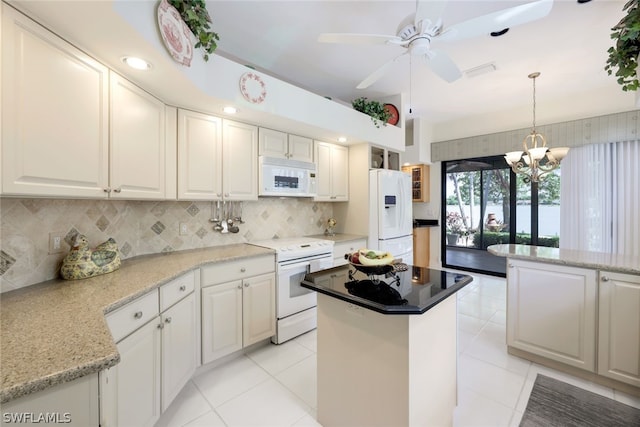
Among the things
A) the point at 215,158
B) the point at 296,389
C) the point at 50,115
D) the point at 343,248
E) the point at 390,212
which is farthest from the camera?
the point at 390,212

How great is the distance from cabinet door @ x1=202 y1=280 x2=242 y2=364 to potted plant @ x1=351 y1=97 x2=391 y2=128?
8.73 ft

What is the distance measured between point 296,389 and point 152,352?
1.05 metres

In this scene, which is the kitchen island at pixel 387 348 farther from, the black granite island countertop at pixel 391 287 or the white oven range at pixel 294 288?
the white oven range at pixel 294 288

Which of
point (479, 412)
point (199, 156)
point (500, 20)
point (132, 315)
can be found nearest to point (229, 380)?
point (132, 315)

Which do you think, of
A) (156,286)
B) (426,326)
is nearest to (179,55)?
(156,286)

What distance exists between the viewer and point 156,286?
152 centimetres

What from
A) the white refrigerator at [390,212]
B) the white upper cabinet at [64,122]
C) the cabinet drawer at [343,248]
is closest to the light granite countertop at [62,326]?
the white upper cabinet at [64,122]

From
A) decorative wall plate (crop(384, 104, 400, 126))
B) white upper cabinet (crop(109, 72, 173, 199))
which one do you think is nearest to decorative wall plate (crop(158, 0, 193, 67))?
white upper cabinet (crop(109, 72, 173, 199))

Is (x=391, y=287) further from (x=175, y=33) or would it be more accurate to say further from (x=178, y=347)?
(x=175, y=33)

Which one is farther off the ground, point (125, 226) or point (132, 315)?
point (125, 226)

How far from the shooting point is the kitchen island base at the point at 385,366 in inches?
49.6

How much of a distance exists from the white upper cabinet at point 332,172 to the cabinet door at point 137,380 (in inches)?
91.3

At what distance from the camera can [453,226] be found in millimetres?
5375

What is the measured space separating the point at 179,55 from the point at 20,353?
1.65 m
